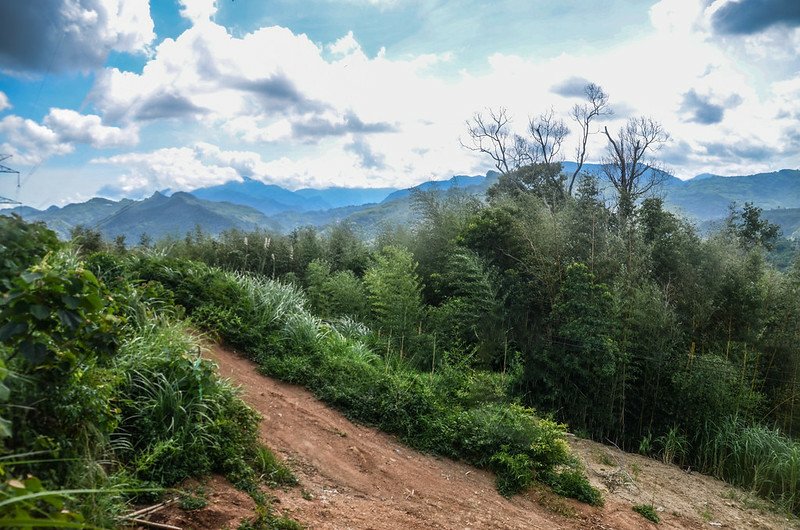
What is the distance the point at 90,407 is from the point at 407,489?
2.72 metres

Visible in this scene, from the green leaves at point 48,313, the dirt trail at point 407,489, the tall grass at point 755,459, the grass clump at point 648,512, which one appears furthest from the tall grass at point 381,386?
the green leaves at point 48,313

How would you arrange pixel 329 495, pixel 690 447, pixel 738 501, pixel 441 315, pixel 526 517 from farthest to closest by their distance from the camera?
pixel 441 315
pixel 690 447
pixel 738 501
pixel 526 517
pixel 329 495

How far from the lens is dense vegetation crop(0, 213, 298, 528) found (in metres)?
2.23

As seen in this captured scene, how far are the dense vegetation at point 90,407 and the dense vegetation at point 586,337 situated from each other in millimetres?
2183

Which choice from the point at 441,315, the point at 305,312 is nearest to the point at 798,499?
the point at 441,315

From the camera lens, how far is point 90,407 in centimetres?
284

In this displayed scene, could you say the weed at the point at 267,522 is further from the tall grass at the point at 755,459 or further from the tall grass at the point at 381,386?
the tall grass at the point at 755,459

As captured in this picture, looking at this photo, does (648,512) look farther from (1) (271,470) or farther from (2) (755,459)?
(1) (271,470)

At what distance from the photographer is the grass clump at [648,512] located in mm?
5191

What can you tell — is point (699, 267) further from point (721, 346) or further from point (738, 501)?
point (738, 501)

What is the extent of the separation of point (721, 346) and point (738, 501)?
3006mm

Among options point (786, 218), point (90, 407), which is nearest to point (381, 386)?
point (90, 407)

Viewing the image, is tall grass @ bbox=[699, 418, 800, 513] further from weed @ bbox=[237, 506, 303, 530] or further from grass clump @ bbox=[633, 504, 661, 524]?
weed @ bbox=[237, 506, 303, 530]

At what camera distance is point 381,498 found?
4.33 metres
